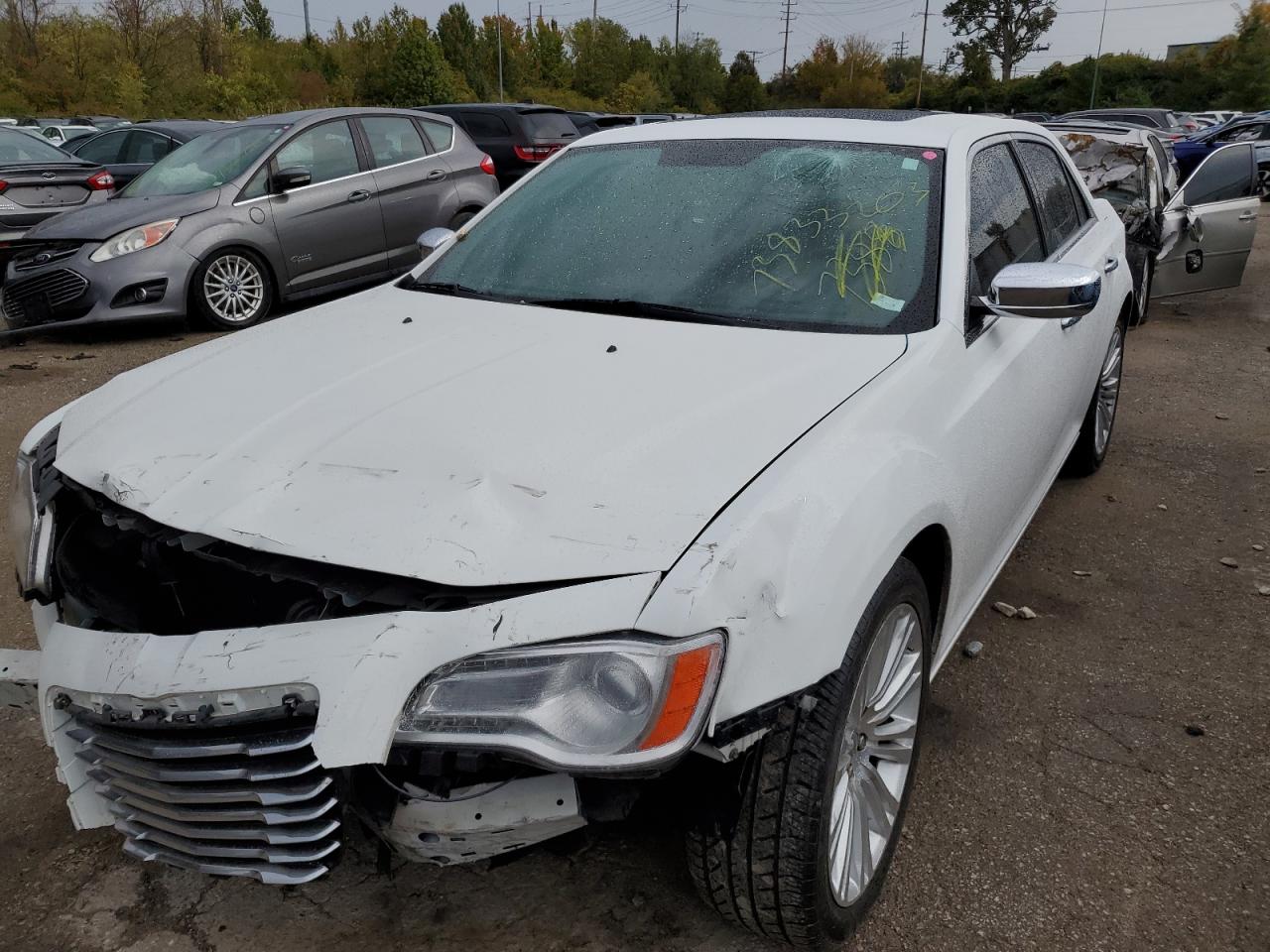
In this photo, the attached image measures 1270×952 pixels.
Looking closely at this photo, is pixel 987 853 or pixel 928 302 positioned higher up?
pixel 928 302

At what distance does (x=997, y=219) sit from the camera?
311 cm

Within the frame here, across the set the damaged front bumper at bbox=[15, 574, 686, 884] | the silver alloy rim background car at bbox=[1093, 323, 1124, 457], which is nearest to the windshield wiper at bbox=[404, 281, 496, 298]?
the damaged front bumper at bbox=[15, 574, 686, 884]

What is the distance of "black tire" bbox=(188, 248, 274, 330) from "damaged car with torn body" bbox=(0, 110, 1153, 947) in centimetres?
486

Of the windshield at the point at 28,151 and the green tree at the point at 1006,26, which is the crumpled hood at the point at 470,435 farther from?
the green tree at the point at 1006,26

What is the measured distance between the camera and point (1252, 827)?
2455mm

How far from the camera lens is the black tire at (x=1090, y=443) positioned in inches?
172

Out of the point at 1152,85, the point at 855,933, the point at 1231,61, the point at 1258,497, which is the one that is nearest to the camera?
the point at 855,933

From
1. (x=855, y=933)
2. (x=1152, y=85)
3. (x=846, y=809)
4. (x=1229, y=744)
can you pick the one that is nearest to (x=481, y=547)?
(x=846, y=809)

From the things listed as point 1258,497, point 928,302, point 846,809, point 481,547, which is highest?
point 928,302

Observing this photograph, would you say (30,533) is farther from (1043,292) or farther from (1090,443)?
(1090,443)

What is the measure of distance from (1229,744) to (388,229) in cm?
697

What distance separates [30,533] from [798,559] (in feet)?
5.43

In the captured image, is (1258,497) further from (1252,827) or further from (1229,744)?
(1252,827)

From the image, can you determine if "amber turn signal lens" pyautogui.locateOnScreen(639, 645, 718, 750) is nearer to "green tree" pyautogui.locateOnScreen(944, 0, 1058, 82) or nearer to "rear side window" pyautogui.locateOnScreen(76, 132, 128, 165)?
"rear side window" pyautogui.locateOnScreen(76, 132, 128, 165)
